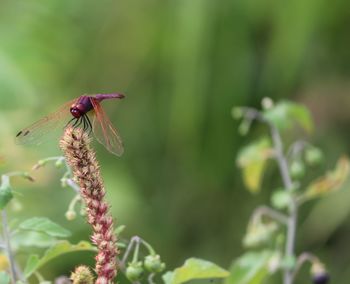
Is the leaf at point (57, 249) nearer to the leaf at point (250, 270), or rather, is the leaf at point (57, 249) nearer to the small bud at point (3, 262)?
the small bud at point (3, 262)

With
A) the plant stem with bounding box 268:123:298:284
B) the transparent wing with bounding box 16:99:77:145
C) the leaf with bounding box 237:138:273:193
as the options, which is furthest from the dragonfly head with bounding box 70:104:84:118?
the leaf with bounding box 237:138:273:193

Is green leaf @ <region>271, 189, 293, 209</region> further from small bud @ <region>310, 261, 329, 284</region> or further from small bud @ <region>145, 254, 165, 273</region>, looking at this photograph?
small bud @ <region>145, 254, 165, 273</region>

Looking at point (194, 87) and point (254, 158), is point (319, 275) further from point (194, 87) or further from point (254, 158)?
point (194, 87)

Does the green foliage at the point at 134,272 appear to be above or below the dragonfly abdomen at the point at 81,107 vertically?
below

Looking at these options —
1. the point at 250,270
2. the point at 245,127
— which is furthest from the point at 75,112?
the point at 245,127

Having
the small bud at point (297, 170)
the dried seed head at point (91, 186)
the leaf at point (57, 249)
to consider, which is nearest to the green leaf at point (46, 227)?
the leaf at point (57, 249)
